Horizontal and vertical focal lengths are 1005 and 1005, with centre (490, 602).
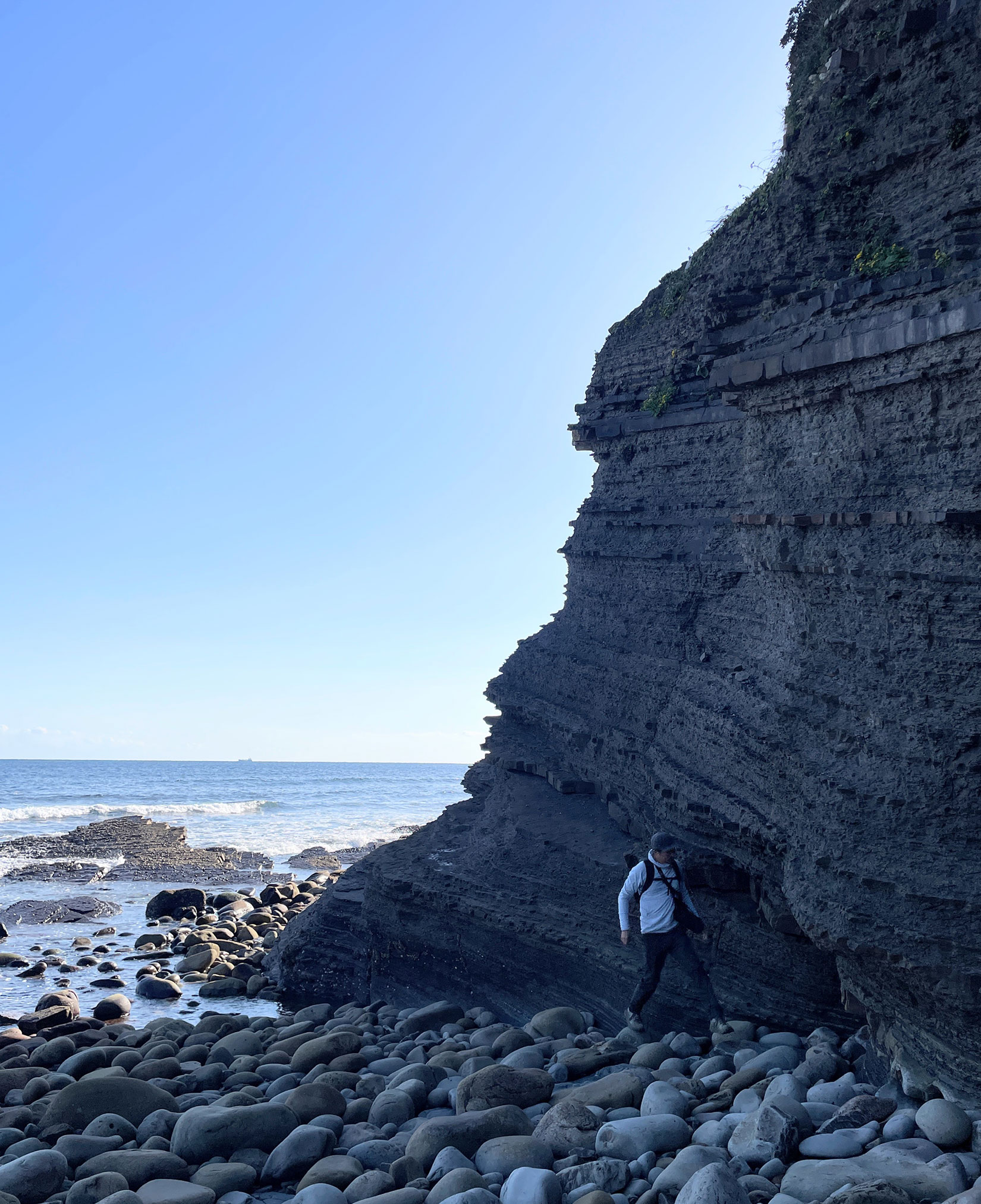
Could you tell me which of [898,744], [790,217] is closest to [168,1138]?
[898,744]

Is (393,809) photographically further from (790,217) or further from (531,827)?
(790,217)

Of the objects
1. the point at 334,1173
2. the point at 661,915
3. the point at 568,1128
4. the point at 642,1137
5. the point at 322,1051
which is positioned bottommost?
the point at 322,1051

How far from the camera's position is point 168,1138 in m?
7.67

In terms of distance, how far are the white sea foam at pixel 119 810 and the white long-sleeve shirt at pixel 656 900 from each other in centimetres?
3920

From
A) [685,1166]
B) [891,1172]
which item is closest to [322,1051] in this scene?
[685,1166]

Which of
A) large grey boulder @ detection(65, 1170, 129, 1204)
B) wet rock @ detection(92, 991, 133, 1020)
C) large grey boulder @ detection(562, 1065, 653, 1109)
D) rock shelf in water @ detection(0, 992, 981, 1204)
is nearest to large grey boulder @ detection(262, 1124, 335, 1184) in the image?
rock shelf in water @ detection(0, 992, 981, 1204)

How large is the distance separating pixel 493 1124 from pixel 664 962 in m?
2.06

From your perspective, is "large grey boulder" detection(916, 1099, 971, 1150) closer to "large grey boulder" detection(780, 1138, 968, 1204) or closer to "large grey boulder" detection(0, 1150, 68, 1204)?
"large grey boulder" detection(780, 1138, 968, 1204)

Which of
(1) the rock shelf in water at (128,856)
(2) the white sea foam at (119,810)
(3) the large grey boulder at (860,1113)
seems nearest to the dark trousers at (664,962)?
(3) the large grey boulder at (860,1113)

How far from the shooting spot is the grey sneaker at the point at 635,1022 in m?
8.21

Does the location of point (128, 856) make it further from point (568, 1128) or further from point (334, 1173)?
point (568, 1128)

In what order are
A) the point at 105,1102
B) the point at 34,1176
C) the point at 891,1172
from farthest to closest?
the point at 105,1102
the point at 34,1176
the point at 891,1172

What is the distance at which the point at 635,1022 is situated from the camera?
8.23 meters

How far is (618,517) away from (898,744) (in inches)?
266
